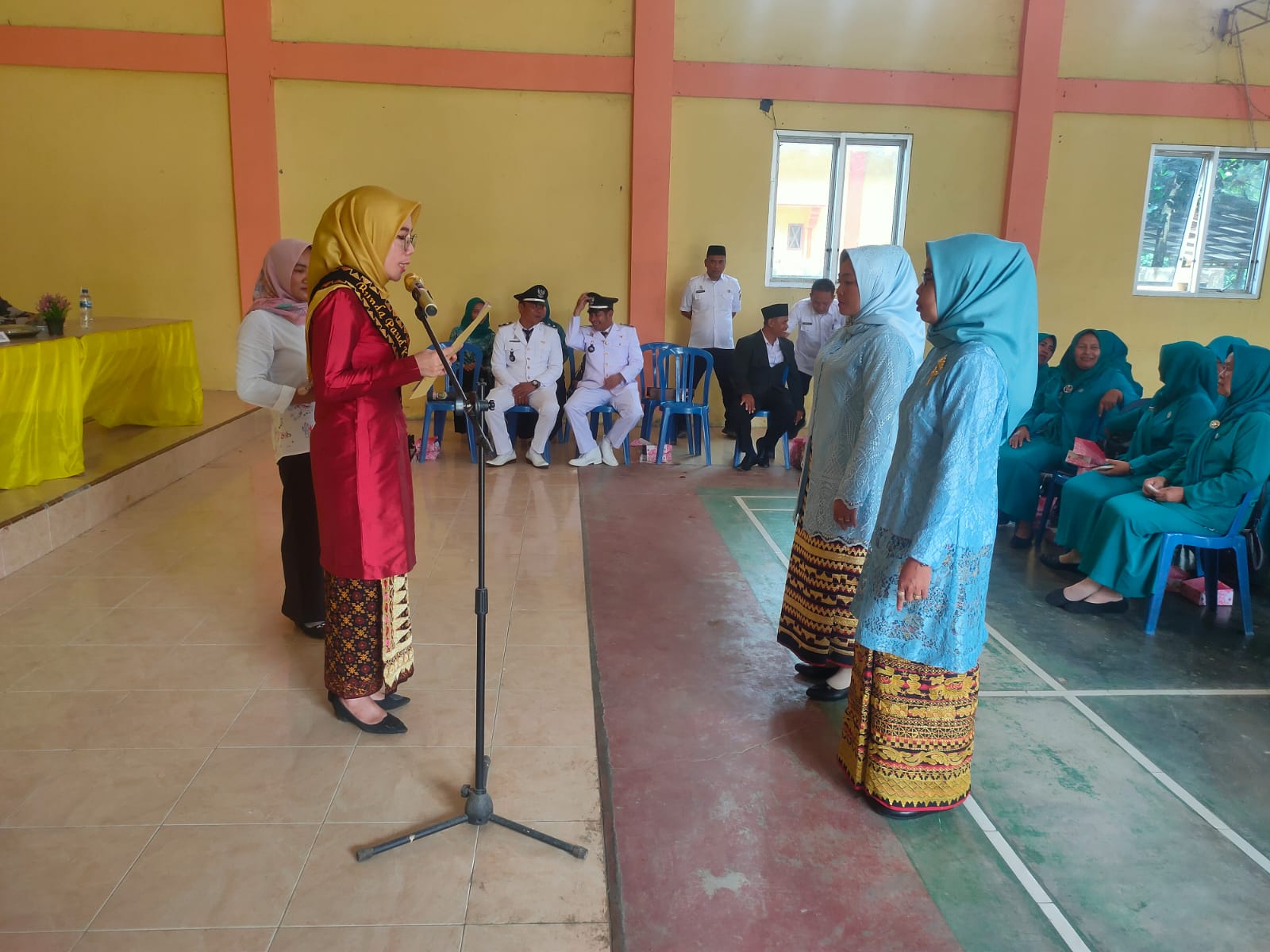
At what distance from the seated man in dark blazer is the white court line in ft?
13.0

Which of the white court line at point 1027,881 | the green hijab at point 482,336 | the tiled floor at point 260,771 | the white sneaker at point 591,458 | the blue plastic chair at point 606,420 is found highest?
the green hijab at point 482,336

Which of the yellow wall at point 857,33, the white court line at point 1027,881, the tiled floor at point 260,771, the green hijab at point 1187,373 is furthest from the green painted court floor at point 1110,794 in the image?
the yellow wall at point 857,33

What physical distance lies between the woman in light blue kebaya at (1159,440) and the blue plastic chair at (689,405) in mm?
2624

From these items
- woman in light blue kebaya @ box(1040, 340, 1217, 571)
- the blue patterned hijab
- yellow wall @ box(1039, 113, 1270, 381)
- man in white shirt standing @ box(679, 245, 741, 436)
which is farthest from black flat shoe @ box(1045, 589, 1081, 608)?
yellow wall @ box(1039, 113, 1270, 381)

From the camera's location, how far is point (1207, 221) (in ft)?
25.0

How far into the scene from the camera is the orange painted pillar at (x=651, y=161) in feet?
22.9

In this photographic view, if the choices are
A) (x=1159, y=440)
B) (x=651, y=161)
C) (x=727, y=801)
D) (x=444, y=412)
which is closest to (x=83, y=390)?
(x=444, y=412)

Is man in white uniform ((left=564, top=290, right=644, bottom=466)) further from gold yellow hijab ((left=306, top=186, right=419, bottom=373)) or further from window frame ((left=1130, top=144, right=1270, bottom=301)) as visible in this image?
window frame ((left=1130, top=144, right=1270, bottom=301))

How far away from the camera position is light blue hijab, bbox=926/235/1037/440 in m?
1.97

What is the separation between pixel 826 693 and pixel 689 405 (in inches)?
139

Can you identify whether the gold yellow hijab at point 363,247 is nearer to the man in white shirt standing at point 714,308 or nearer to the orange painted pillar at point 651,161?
the man in white shirt standing at point 714,308

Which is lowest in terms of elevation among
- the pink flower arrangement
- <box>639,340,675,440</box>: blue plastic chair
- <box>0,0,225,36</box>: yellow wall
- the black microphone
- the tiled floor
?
the tiled floor

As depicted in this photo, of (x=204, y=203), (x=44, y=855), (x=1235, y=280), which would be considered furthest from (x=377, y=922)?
(x=1235, y=280)

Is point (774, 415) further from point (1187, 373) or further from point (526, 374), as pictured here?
point (1187, 373)
